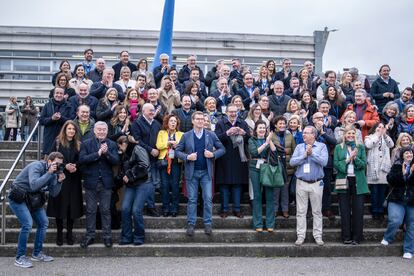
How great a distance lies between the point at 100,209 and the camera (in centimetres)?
769

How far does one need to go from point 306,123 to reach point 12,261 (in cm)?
565

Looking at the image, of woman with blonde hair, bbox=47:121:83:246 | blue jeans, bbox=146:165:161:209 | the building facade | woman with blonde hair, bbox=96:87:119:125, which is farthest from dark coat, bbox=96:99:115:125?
the building facade

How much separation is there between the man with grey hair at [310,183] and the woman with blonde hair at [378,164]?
1.04 meters

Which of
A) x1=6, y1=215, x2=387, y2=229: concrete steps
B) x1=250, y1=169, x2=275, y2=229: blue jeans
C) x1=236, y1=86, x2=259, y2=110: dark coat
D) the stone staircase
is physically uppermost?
x1=236, y1=86, x2=259, y2=110: dark coat

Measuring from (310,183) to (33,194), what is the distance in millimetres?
4383

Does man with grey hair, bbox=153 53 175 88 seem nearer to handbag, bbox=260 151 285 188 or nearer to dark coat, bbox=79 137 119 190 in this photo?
dark coat, bbox=79 137 119 190

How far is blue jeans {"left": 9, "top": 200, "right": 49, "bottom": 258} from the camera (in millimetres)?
7008

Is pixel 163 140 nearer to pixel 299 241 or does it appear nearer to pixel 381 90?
pixel 299 241

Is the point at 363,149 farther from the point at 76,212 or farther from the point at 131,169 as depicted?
the point at 76,212

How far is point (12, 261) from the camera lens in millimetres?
7281

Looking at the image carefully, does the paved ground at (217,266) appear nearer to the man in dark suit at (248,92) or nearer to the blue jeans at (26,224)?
the blue jeans at (26,224)

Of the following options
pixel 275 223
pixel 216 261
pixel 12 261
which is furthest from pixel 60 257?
pixel 275 223

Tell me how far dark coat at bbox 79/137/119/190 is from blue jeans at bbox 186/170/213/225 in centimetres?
130

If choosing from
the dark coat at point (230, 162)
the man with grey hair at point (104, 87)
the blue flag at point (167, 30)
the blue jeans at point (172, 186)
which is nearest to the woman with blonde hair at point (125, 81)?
the man with grey hair at point (104, 87)
